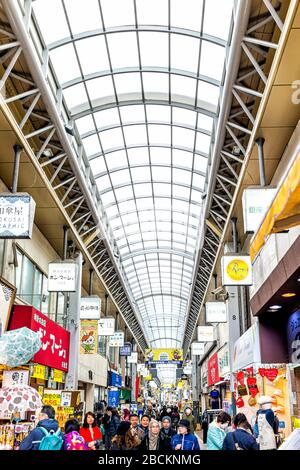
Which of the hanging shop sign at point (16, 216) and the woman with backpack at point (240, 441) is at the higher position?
the hanging shop sign at point (16, 216)

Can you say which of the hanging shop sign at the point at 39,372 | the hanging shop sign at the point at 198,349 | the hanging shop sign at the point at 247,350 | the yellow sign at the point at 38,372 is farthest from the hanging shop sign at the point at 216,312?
the hanging shop sign at the point at 198,349

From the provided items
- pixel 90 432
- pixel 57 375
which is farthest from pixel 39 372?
pixel 90 432

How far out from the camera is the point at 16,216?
10.1 metres

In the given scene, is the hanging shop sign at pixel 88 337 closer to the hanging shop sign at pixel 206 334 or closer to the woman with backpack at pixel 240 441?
the hanging shop sign at pixel 206 334

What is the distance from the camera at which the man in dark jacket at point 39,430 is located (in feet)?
19.3

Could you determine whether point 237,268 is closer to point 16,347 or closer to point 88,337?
point 16,347

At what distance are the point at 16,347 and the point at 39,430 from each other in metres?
4.11

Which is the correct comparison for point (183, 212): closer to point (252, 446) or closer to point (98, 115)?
point (98, 115)

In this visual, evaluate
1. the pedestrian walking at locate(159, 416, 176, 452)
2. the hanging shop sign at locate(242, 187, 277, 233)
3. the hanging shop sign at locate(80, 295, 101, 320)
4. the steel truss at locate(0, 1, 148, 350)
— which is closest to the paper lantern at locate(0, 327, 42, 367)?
the pedestrian walking at locate(159, 416, 176, 452)

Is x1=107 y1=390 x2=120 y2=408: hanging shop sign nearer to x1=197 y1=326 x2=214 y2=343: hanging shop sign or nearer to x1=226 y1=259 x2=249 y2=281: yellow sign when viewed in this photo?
x1=197 y1=326 x2=214 y2=343: hanging shop sign

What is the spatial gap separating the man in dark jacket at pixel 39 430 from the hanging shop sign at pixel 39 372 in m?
8.30

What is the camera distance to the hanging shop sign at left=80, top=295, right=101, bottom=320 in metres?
19.6

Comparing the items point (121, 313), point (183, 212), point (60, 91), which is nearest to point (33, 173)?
point (60, 91)

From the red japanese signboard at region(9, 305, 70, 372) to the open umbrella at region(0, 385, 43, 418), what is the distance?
120 inches
